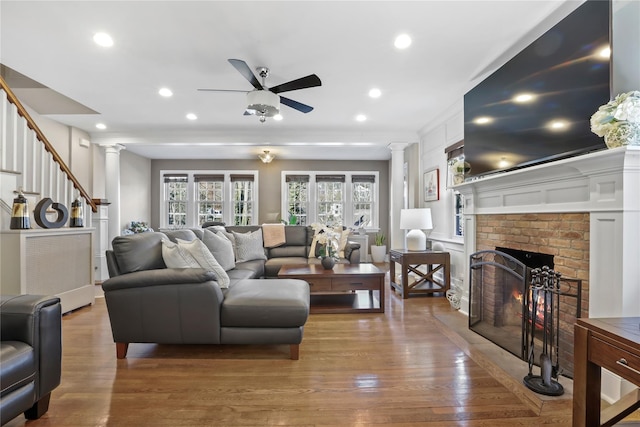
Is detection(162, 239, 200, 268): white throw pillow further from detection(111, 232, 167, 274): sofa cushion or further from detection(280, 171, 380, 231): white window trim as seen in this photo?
detection(280, 171, 380, 231): white window trim

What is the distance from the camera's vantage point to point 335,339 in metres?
2.77

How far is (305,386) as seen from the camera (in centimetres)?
199

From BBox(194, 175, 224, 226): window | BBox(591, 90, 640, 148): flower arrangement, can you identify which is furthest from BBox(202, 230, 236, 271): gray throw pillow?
BBox(194, 175, 224, 226): window

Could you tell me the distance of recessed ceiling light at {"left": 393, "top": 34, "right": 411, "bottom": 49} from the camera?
263 centimetres

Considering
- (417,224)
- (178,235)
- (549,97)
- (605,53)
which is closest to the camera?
(605,53)

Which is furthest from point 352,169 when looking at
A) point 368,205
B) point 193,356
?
point 193,356

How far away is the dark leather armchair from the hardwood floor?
22cm

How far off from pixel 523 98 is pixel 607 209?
3.65ft

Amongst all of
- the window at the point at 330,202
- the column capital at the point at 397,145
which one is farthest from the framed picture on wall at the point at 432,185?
the window at the point at 330,202

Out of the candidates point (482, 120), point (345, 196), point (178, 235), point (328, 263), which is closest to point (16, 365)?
point (178, 235)

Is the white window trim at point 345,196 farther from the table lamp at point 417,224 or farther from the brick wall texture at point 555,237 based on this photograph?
the brick wall texture at point 555,237

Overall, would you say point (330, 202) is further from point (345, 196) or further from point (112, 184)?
point (112, 184)

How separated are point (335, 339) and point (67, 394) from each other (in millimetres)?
1890

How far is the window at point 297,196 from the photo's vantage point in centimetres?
805
